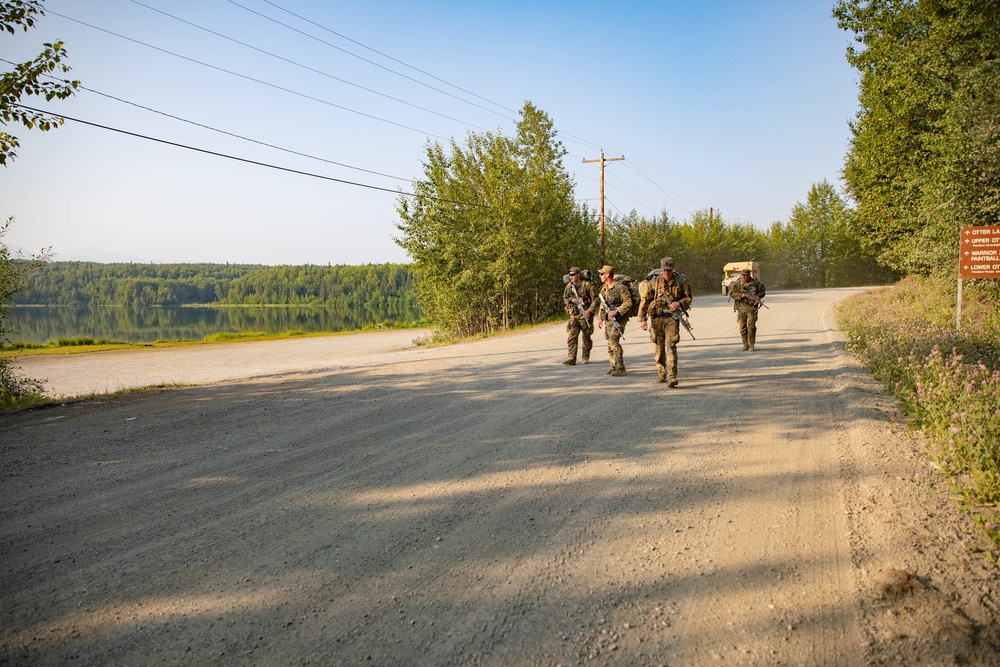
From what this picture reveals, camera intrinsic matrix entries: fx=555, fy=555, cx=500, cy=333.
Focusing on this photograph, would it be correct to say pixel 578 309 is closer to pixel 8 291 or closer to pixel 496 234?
pixel 8 291

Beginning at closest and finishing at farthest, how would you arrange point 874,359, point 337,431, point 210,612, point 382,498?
point 210,612
point 382,498
point 337,431
point 874,359

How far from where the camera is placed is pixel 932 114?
18844 mm

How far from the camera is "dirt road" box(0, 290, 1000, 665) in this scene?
2.95m

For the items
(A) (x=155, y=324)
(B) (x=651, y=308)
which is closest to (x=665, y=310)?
(B) (x=651, y=308)

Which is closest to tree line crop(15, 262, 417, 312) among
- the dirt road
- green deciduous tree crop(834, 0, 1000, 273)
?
green deciduous tree crop(834, 0, 1000, 273)

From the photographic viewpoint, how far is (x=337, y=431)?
7.12 meters

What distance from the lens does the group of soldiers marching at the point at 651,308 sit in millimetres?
9430

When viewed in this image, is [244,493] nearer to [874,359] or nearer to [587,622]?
[587,622]

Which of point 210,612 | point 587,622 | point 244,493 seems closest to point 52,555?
point 244,493

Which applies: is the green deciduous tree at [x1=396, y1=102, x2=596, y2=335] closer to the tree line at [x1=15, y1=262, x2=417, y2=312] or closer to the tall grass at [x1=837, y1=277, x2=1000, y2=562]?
the tall grass at [x1=837, y1=277, x2=1000, y2=562]

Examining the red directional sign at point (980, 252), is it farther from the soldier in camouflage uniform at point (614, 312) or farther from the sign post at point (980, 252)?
the soldier in camouflage uniform at point (614, 312)

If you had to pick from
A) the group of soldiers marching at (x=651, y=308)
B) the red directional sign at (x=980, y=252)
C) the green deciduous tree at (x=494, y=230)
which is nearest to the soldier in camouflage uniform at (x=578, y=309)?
the group of soldiers marching at (x=651, y=308)

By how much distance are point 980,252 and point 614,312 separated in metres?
7.35

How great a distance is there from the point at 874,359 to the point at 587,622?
918cm
